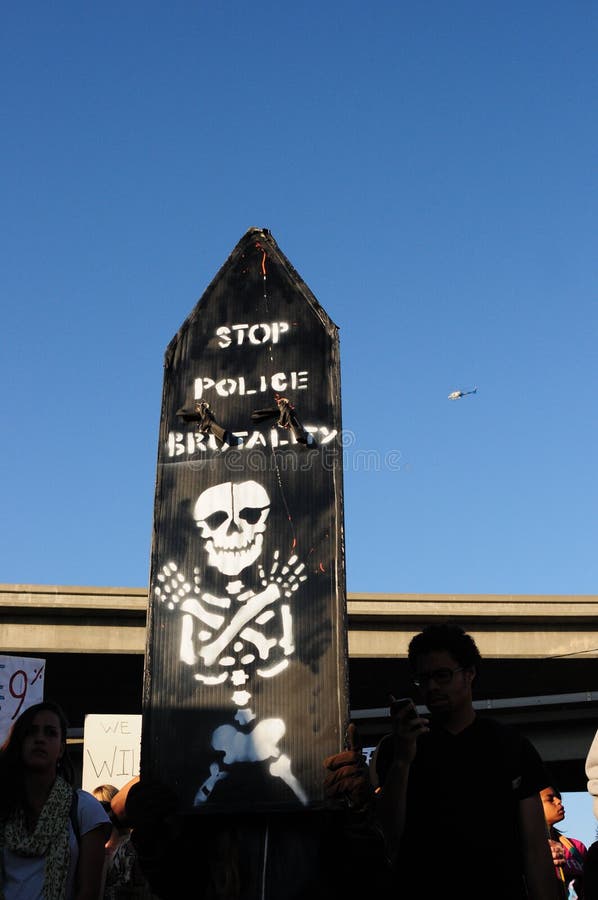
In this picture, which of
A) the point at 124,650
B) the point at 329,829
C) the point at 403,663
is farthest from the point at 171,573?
the point at 403,663

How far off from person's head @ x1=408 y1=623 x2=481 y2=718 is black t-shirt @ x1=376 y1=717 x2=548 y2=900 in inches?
4.7

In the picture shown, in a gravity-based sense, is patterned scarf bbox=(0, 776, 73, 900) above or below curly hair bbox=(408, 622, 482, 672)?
below

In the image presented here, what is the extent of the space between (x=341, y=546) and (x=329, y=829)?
1350mm

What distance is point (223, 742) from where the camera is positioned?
4.73 meters

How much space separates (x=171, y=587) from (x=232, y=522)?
467 mm

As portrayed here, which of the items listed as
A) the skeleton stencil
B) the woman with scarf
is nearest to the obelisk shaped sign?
the skeleton stencil

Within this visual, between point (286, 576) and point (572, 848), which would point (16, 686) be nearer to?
point (572, 848)

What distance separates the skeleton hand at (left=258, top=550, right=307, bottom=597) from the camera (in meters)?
4.96

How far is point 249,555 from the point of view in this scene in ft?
16.7

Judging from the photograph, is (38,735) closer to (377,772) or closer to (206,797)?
(206,797)

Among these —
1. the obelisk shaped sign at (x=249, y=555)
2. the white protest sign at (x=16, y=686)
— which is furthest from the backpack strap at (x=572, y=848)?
the white protest sign at (x=16, y=686)

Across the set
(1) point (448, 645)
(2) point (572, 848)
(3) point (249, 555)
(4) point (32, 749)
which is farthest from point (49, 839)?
(2) point (572, 848)

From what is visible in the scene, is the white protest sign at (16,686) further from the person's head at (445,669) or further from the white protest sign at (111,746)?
the person's head at (445,669)

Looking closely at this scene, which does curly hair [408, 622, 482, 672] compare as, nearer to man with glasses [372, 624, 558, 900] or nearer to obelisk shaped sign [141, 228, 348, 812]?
man with glasses [372, 624, 558, 900]
